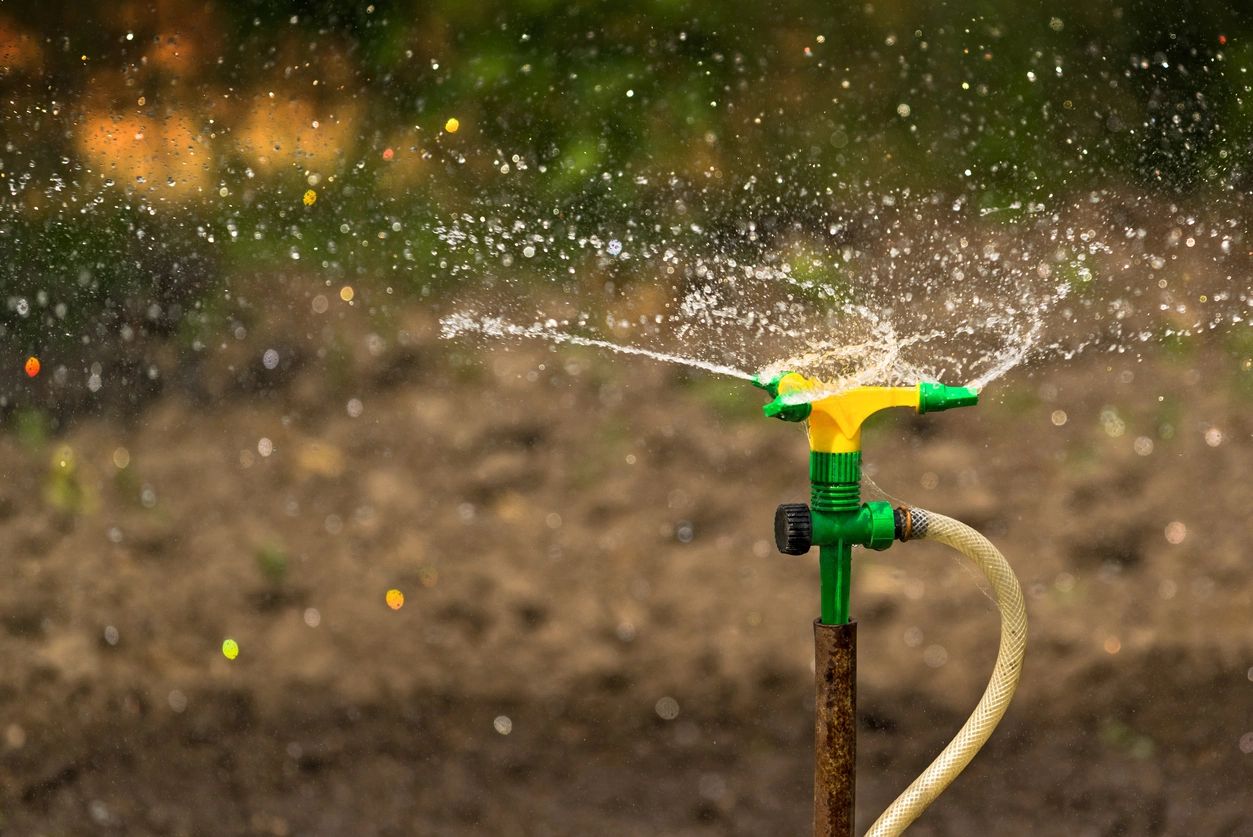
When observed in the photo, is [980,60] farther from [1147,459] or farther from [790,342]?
[1147,459]

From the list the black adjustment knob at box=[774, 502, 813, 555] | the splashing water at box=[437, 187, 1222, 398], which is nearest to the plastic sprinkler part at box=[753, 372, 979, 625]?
the black adjustment knob at box=[774, 502, 813, 555]

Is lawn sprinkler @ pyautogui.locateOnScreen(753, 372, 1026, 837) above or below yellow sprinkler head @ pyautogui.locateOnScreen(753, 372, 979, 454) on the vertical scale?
below

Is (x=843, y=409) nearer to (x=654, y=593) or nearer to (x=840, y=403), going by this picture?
A: (x=840, y=403)

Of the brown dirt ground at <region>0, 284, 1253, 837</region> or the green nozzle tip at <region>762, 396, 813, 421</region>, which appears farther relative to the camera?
the brown dirt ground at <region>0, 284, 1253, 837</region>

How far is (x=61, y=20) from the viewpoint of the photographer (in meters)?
1.60

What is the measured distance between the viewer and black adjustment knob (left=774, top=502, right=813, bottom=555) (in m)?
0.99

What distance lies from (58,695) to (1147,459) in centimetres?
128

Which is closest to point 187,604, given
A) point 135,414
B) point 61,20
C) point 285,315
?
point 135,414

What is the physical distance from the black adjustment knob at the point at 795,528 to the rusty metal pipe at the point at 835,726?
7 centimetres

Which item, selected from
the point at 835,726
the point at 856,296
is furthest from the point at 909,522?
the point at 856,296

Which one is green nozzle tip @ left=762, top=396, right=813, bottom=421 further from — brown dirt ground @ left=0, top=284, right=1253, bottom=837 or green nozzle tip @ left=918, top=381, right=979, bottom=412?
brown dirt ground @ left=0, top=284, right=1253, bottom=837

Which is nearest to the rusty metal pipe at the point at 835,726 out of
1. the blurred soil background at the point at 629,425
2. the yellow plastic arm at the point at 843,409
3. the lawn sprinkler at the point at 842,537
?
the lawn sprinkler at the point at 842,537

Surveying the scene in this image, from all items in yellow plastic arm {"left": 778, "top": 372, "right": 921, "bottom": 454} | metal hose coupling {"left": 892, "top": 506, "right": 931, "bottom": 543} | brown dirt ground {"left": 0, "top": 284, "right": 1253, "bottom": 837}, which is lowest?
brown dirt ground {"left": 0, "top": 284, "right": 1253, "bottom": 837}

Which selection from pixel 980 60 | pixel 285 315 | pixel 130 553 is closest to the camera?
pixel 980 60
